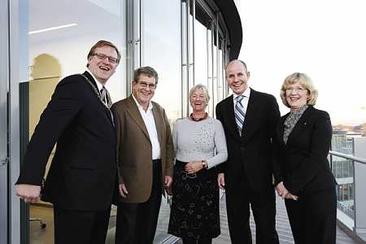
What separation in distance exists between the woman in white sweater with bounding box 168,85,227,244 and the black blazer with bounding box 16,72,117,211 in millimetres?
Answer: 985

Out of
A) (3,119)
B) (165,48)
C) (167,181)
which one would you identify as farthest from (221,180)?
(165,48)

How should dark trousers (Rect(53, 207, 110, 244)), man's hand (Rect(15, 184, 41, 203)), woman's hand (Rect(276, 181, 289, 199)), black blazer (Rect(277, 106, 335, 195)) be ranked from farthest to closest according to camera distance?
woman's hand (Rect(276, 181, 289, 199)) → black blazer (Rect(277, 106, 335, 195)) → dark trousers (Rect(53, 207, 110, 244)) → man's hand (Rect(15, 184, 41, 203))

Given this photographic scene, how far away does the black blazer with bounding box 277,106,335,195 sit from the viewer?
226 centimetres

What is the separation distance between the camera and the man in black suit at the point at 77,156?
1535 millimetres

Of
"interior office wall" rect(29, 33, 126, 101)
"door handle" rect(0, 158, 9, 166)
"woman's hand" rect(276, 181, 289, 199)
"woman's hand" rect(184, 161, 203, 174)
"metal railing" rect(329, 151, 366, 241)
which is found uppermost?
"interior office wall" rect(29, 33, 126, 101)

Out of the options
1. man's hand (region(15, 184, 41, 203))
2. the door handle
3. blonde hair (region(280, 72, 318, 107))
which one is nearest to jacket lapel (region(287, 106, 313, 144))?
blonde hair (region(280, 72, 318, 107))

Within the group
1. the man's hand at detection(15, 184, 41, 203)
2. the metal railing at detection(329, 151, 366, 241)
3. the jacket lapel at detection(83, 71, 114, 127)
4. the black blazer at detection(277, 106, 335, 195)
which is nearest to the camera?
the man's hand at detection(15, 184, 41, 203)

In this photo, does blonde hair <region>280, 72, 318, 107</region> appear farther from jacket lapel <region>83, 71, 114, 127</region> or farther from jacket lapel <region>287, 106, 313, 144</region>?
jacket lapel <region>83, 71, 114, 127</region>

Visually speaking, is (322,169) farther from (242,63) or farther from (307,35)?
(307,35)

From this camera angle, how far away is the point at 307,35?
997cm

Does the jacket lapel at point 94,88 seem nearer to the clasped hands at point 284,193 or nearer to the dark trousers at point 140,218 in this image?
the dark trousers at point 140,218

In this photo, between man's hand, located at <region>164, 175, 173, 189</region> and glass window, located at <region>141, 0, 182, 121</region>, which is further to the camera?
glass window, located at <region>141, 0, 182, 121</region>

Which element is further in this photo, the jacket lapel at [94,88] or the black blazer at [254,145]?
the black blazer at [254,145]

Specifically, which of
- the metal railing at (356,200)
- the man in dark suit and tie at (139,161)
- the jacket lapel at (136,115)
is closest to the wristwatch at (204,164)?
the man in dark suit and tie at (139,161)
